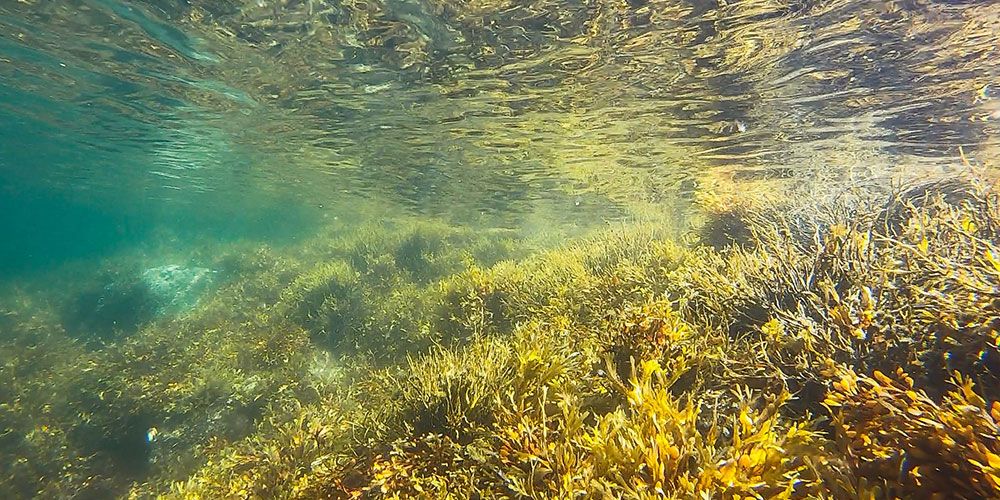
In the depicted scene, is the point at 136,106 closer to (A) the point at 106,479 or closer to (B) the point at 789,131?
(A) the point at 106,479

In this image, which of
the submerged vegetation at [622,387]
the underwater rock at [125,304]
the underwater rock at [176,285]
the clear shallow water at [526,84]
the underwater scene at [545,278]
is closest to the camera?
the submerged vegetation at [622,387]

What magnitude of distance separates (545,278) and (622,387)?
534cm

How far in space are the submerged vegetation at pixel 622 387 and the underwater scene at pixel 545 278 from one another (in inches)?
1.6

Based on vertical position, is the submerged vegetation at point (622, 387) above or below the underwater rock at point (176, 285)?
above

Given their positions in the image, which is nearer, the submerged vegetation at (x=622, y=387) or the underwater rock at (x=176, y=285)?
the submerged vegetation at (x=622, y=387)

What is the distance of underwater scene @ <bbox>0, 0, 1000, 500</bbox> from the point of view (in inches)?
135

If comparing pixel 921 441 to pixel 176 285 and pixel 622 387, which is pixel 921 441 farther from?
pixel 176 285

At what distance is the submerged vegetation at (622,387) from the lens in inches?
117

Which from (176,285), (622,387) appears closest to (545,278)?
(622,387)

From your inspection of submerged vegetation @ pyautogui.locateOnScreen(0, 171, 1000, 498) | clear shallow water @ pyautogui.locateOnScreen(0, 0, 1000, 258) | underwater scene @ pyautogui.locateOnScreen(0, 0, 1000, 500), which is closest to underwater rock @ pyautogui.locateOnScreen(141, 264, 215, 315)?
underwater scene @ pyautogui.locateOnScreen(0, 0, 1000, 500)

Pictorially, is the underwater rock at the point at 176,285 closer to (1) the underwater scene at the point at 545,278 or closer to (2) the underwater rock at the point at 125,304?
(2) the underwater rock at the point at 125,304

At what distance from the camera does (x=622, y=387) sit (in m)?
4.08

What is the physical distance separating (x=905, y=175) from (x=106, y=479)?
27.8m

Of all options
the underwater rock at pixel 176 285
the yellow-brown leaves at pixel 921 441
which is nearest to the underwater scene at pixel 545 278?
the yellow-brown leaves at pixel 921 441
